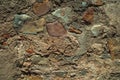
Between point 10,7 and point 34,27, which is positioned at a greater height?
point 10,7

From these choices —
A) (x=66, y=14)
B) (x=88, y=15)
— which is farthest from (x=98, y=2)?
(x=66, y=14)

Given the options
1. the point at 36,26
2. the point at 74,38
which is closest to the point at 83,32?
the point at 74,38

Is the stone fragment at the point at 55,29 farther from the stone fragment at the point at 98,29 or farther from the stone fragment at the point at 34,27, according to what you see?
the stone fragment at the point at 98,29

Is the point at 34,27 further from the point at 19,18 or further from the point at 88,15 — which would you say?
the point at 88,15

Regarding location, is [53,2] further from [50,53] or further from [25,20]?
[50,53]

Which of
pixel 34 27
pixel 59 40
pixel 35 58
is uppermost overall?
pixel 34 27

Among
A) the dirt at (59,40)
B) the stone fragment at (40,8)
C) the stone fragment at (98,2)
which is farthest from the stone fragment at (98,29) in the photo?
the stone fragment at (40,8)
